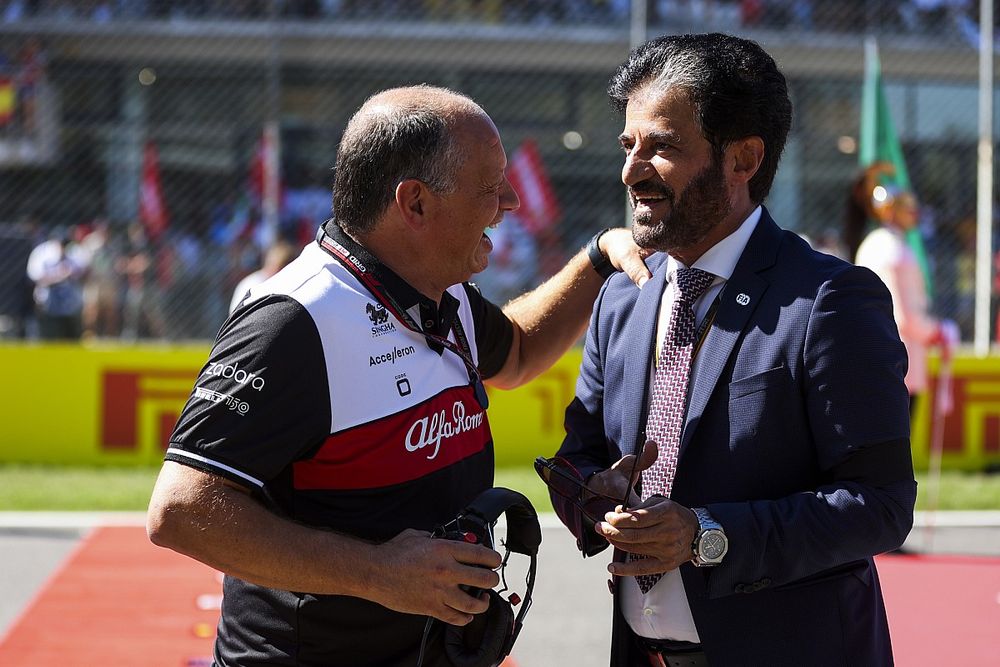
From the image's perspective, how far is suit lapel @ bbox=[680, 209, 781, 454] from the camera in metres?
2.27

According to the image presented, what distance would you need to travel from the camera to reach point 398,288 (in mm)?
2361

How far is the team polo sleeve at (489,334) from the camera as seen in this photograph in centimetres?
298

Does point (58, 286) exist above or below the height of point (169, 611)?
above

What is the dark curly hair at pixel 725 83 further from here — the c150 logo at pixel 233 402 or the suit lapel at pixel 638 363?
the c150 logo at pixel 233 402

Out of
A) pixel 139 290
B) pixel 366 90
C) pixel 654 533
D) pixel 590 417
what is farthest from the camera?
pixel 366 90

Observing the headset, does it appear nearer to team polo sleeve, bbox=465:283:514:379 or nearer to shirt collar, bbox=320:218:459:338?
shirt collar, bbox=320:218:459:338

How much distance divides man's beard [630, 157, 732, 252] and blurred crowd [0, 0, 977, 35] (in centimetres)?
1458

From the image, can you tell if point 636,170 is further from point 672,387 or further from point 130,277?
point 130,277

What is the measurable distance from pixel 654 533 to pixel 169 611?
13.7ft

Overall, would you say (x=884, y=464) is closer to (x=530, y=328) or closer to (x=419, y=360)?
(x=419, y=360)

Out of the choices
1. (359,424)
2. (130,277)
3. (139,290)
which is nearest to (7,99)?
(130,277)

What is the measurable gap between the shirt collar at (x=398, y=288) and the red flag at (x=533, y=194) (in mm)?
11899

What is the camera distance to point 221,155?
17.7 meters

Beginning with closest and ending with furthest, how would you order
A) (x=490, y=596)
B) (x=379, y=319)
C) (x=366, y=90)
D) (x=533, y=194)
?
(x=490, y=596) < (x=379, y=319) < (x=533, y=194) < (x=366, y=90)
